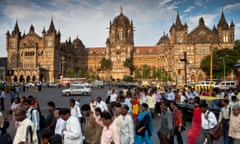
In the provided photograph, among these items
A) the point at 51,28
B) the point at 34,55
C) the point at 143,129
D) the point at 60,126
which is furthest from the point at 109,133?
the point at 51,28

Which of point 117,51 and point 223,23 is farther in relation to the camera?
point 117,51

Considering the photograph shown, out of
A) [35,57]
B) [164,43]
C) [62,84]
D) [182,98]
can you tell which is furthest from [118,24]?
[182,98]

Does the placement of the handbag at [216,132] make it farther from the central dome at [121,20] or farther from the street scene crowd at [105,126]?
the central dome at [121,20]

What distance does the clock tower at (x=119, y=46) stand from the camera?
313 feet

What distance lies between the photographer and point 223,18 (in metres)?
72.5

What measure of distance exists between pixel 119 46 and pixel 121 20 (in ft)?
33.0

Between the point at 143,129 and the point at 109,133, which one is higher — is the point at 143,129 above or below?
below

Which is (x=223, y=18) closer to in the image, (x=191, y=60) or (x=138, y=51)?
(x=191, y=60)

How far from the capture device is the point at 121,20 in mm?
97062

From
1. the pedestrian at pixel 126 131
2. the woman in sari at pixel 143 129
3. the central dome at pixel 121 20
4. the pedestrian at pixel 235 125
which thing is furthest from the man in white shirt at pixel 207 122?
the central dome at pixel 121 20

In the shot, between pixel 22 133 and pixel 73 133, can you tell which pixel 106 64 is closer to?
pixel 73 133

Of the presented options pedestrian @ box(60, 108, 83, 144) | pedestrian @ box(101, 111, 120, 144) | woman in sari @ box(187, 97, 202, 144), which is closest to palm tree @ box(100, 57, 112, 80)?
woman in sari @ box(187, 97, 202, 144)

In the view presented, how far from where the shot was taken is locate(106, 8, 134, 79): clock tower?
3760 inches

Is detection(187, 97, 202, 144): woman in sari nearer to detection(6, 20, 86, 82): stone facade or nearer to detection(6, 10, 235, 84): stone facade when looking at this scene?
detection(6, 10, 235, 84): stone facade
